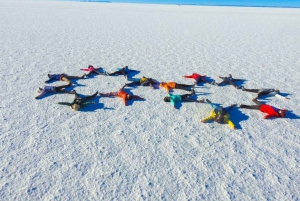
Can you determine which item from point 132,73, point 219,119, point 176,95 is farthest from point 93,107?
point 132,73

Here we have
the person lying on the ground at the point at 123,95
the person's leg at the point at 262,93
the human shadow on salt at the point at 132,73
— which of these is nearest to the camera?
the person lying on the ground at the point at 123,95

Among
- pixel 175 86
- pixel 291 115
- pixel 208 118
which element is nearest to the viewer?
pixel 208 118

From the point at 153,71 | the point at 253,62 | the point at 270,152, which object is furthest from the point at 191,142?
the point at 253,62

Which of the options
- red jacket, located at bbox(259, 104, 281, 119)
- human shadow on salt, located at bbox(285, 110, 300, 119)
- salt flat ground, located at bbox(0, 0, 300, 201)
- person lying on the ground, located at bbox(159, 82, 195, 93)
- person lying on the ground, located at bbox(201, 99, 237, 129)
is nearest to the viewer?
salt flat ground, located at bbox(0, 0, 300, 201)

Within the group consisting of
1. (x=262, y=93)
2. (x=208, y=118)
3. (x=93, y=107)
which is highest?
(x=208, y=118)

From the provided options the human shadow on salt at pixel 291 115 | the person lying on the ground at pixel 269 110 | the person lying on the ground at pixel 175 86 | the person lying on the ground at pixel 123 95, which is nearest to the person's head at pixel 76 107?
the person lying on the ground at pixel 123 95

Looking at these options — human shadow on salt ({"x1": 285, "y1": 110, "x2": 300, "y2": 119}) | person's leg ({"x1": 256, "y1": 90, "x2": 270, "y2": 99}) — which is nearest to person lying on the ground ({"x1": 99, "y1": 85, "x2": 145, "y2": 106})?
person's leg ({"x1": 256, "y1": 90, "x2": 270, "y2": 99})

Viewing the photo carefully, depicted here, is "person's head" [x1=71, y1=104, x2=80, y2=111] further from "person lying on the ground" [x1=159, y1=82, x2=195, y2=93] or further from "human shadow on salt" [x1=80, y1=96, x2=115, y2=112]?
"person lying on the ground" [x1=159, y1=82, x2=195, y2=93]

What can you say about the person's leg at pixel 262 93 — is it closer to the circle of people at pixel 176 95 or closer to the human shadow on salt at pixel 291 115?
the circle of people at pixel 176 95

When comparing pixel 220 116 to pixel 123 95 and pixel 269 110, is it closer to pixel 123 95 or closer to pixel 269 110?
pixel 269 110

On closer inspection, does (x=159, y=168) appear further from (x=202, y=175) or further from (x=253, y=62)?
(x=253, y=62)

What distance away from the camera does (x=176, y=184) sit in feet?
10.7

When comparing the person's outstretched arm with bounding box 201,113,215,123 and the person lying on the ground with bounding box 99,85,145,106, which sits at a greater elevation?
the person's outstretched arm with bounding box 201,113,215,123

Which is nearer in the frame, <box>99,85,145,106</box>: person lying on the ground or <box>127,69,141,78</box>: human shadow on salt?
<box>99,85,145,106</box>: person lying on the ground
